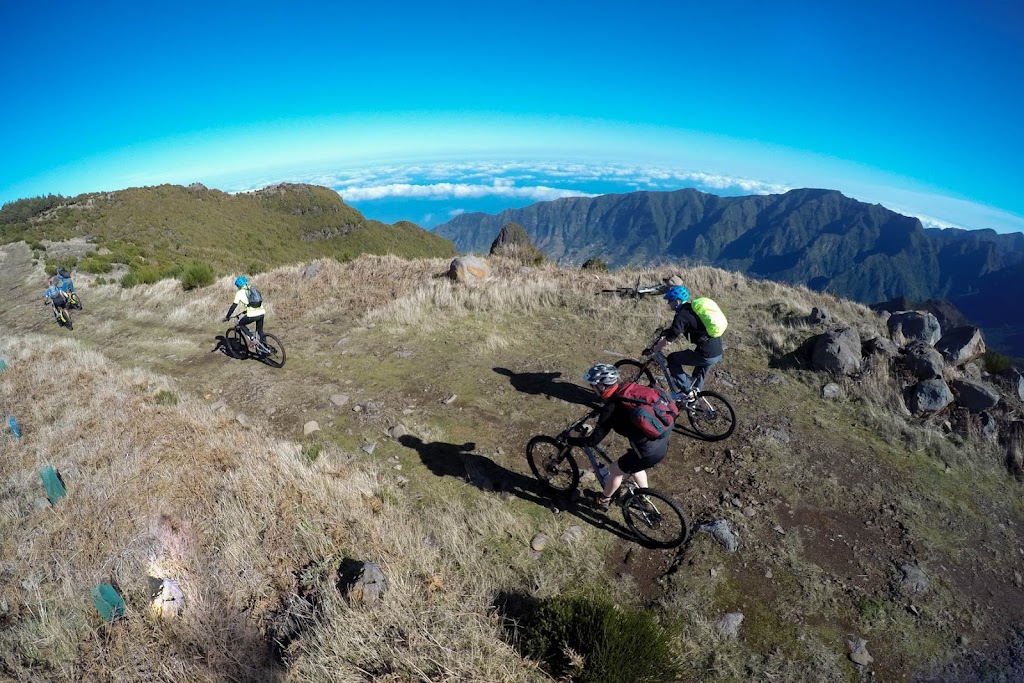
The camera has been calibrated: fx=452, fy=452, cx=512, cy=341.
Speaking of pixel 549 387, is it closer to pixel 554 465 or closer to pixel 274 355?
pixel 554 465

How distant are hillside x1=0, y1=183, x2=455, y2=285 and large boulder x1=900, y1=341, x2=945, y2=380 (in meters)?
23.5

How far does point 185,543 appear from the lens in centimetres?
519

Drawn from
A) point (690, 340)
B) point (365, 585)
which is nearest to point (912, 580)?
point (690, 340)

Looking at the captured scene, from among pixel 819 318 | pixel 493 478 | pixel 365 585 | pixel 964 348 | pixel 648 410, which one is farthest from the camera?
pixel 819 318

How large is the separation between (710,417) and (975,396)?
5.09 meters

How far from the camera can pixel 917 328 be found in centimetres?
1229

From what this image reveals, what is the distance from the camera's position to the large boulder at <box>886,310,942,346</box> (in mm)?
12086

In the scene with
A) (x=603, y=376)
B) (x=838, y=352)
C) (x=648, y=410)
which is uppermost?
(x=603, y=376)

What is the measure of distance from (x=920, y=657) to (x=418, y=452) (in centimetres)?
651

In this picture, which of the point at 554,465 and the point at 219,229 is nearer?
the point at 554,465

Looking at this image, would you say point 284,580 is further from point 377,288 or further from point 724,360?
point 377,288

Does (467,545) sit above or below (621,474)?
below

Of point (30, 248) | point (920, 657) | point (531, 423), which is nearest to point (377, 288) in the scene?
point (531, 423)

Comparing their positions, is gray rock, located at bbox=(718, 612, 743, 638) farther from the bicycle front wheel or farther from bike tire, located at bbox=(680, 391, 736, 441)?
the bicycle front wheel
